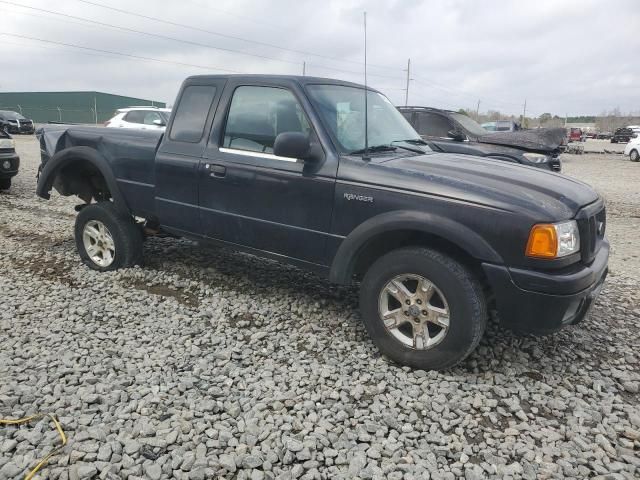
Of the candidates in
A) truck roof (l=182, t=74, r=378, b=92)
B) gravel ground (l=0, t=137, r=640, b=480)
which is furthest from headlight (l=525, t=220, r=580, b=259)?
truck roof (l=182, t=74, r=378, b=92)

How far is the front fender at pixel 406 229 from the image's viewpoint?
297cm

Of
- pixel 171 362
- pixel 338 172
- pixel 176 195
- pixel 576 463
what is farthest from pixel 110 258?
pixel 576 463

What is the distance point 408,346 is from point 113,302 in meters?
2.68

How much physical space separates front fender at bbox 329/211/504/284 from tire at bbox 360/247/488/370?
16 centimetres

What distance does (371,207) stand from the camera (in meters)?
3.37

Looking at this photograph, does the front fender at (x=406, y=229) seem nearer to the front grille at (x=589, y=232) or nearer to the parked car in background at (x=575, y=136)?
the front grille at (x=589, y=232)

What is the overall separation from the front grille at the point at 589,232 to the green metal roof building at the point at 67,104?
45.8 m

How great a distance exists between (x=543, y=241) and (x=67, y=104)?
176ft

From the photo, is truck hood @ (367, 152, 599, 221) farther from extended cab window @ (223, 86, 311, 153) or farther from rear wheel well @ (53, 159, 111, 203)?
rear wheel well @ (53, 159, 111, 203)

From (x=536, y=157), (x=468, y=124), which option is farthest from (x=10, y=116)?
(x=536, y=157)

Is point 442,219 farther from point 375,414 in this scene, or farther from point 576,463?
point 576,463

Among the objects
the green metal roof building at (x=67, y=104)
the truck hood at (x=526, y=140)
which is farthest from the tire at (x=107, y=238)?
the green metal roof building at (x=67, y=104)

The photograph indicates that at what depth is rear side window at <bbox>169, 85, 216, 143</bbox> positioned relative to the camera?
14.1 ft

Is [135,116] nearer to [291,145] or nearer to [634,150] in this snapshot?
[291,145]
